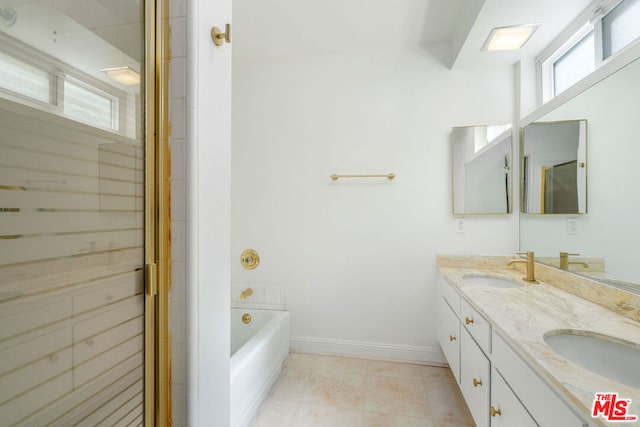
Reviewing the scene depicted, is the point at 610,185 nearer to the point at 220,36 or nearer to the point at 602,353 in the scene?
the point at 602,353

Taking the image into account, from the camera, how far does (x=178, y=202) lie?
951 millimetres

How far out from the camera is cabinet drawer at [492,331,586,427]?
29.0 inches

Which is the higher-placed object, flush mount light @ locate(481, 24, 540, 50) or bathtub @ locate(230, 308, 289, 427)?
flush mount light @ locate(481, 24, 540, 50)

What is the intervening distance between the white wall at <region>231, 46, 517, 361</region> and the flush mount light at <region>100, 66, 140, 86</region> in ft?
5.55

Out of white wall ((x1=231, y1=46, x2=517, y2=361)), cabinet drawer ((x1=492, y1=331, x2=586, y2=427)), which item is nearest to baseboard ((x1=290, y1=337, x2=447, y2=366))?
white wall ((x1=231, y1=46, x2=517, y2=361))

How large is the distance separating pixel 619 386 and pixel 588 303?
0.88 meters

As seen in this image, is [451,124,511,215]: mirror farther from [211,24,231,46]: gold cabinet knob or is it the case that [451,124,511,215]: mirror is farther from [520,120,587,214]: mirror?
[211,24,231,46]: gold cabinet knob

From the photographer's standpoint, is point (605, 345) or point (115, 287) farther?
point (605, 345)

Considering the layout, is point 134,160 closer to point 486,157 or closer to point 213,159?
point 213,159

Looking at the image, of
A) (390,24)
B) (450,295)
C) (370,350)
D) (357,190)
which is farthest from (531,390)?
(390,24)

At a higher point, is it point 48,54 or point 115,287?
point 48,54

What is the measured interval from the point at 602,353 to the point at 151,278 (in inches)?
60.6

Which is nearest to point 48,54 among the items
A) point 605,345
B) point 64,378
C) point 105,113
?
point 105,113

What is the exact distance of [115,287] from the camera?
2.68ft
